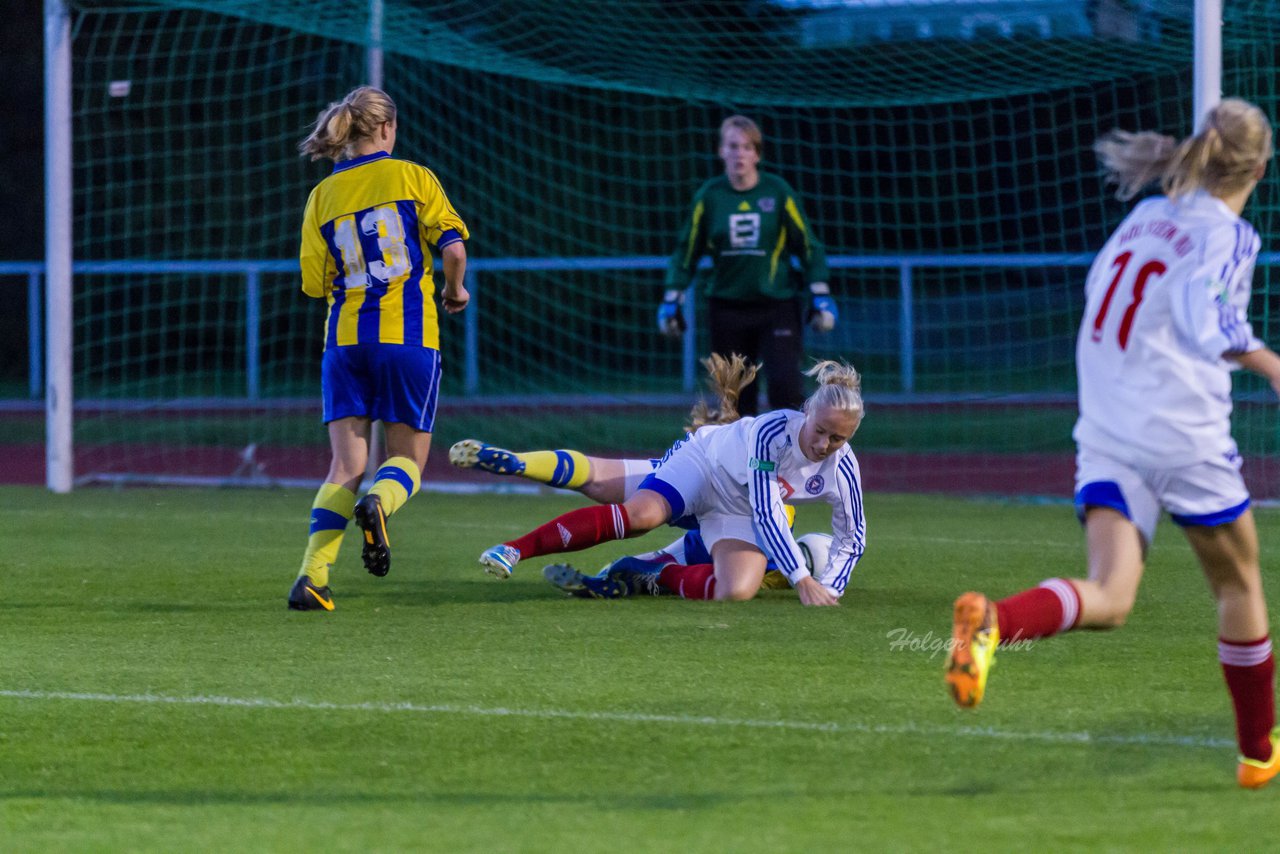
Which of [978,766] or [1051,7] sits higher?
[1051,7]

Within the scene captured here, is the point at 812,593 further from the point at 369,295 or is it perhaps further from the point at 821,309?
the point at 821,309

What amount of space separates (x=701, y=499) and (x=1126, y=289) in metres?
3.24

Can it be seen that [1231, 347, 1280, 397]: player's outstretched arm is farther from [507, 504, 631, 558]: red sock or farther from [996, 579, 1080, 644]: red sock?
[507, 504, 631, 558]: red sock

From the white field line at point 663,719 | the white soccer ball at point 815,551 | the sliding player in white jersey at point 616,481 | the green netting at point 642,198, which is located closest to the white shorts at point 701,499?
the sliding player in white jersey at point 616,481

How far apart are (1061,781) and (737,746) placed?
75 centimetres

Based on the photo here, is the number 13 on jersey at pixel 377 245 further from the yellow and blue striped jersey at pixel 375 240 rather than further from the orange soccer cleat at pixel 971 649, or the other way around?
the orange soccer cleat at pixel 971 649

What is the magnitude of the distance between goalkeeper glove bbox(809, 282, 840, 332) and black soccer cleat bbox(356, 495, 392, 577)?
3.86 meters

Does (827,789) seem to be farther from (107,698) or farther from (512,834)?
(107,698)

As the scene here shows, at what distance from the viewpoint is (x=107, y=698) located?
4906mm

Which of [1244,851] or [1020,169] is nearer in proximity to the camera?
[1244,851]

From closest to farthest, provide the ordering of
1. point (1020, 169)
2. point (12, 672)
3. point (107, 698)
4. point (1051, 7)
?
point (107, 698)
point (12, 672)
point (1051, 7)
point (1020, 169)

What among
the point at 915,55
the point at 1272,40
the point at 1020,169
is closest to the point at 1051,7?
the point at 915,55

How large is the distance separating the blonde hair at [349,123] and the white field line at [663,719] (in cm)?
226

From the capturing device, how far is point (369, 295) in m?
6.64
